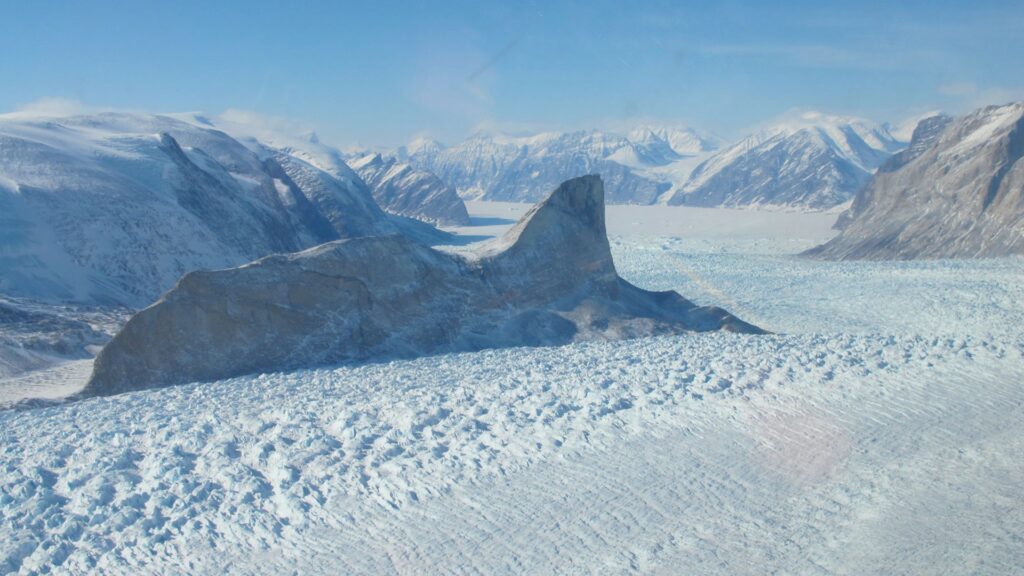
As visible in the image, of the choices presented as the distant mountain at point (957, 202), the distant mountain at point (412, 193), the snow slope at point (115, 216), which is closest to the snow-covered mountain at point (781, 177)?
the distant mountain at point (412, 193)

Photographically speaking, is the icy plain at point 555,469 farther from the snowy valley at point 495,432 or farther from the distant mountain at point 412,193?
the distant mountain at point 412,193

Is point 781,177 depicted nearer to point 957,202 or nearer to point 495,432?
point 957,202

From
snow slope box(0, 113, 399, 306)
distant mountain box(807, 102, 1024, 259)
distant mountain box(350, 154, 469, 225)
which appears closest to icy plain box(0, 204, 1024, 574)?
snow slope box(0, 113, 399, 306)

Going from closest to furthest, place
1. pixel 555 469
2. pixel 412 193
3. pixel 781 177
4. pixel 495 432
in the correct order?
1. pixel 555 469
2. pixel 495 432
3. pixel 412 193
4. pixel 781 177

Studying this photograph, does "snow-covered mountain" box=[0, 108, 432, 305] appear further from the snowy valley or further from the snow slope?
the snowy valley

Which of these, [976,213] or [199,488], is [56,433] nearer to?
[199,488]

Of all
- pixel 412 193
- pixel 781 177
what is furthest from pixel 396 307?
pixel 781 177

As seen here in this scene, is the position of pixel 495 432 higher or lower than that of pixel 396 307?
lower
